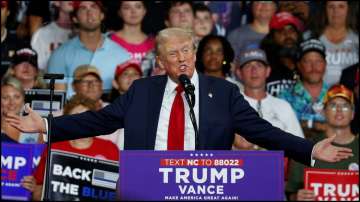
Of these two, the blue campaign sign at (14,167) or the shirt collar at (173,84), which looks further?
the blue campaign sign at (14,167)

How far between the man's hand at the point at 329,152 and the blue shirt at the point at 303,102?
13.0 feet

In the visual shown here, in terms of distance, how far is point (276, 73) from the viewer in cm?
1003

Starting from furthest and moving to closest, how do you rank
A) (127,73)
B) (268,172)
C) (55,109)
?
1. (127,73)
2. (55,109)
3. (268,172)

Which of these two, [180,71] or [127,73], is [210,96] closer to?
[180,71]

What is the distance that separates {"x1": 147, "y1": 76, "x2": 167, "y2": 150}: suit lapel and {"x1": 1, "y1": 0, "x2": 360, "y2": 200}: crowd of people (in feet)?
9.13

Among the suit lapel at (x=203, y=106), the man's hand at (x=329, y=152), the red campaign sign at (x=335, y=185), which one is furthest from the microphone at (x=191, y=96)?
the red campaign sign at (x=335, y=185)

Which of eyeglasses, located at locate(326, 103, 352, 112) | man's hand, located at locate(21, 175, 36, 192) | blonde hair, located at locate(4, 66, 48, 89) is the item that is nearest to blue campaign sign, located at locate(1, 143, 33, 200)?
man's hand, located at locate(21, 175, 36, 192)

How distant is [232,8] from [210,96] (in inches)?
198

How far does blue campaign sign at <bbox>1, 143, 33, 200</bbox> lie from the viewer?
8.15 m

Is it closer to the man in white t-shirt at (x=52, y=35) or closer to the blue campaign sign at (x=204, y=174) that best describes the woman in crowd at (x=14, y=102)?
the man in white t-shirt at (x=52, y=35)

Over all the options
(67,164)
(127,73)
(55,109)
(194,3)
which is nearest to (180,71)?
(67,164)

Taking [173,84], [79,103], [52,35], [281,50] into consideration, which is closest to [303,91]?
[281,50]

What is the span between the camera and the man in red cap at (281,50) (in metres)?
9.98

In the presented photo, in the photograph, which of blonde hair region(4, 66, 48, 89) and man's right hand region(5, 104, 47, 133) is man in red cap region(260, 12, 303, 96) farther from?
man's right hand region(5, 104, 47, 133)
